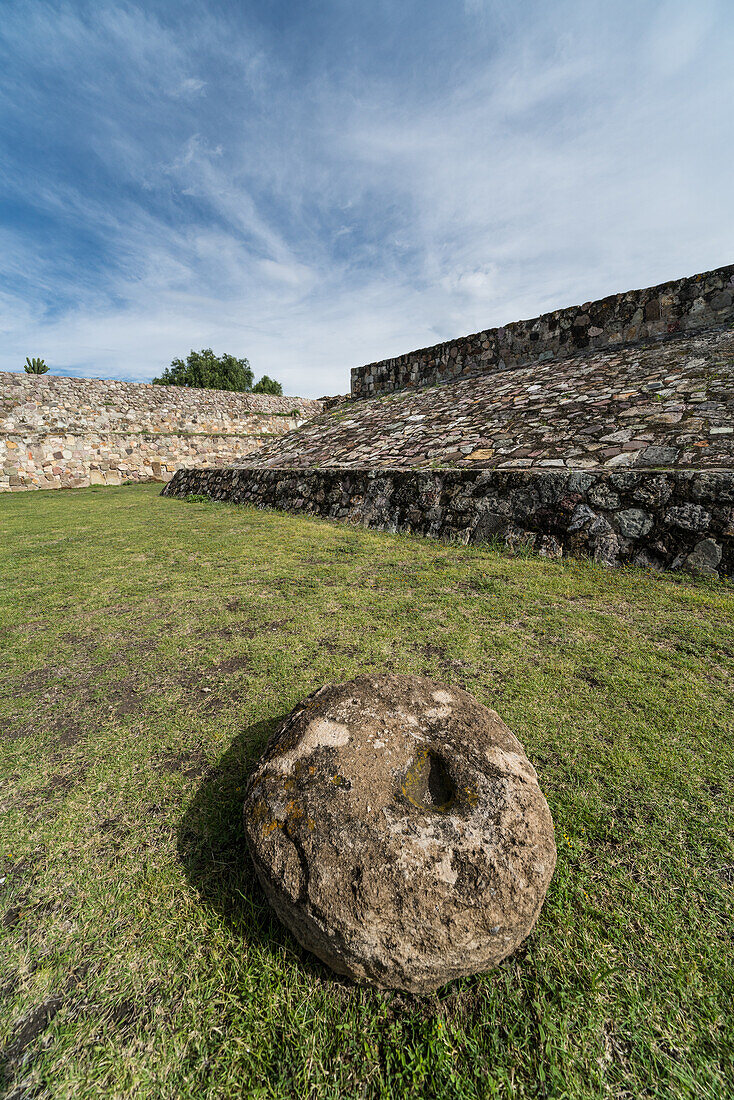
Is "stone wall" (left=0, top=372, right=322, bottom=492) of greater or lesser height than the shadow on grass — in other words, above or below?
above

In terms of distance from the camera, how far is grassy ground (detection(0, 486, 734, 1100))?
0.99 meters

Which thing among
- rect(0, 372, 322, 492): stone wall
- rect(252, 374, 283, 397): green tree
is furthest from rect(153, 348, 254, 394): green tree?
rect(0, 372, 322, 492): stone wall

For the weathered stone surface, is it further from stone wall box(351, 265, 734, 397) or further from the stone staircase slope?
stone wall box(351, 265, 734, 397)

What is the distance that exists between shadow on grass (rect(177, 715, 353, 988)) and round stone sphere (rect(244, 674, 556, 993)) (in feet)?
0.32

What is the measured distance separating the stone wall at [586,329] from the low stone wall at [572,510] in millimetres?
5545

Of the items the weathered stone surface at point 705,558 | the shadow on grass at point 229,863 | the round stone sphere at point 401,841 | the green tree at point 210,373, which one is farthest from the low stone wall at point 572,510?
the green tree at point 210,373

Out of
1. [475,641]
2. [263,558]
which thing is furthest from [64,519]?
[475,641]

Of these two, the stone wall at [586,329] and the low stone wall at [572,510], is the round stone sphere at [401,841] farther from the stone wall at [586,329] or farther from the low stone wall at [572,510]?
the stone wall at [586,329]

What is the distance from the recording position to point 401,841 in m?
1.19

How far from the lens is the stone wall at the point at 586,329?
724 cm

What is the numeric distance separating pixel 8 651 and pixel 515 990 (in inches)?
131

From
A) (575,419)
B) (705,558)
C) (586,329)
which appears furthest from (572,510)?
(586,329)

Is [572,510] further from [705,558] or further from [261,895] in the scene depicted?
[261,895]

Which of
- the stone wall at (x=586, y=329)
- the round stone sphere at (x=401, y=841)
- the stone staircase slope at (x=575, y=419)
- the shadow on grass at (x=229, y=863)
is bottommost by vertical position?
the shadow on grass at (x=229, y=863)
